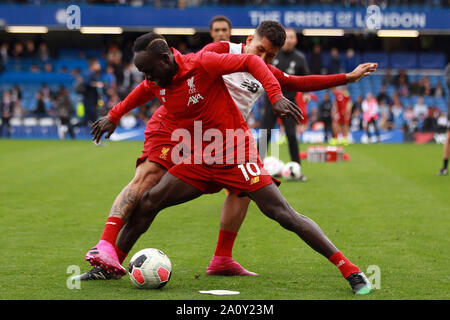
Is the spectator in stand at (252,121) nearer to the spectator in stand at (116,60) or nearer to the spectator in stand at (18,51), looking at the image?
the spectator in stand at (116,60)

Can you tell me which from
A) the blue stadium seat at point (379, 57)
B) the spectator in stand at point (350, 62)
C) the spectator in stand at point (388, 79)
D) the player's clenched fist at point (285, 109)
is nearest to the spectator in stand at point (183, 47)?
the spectator in stand at point (350, 62)

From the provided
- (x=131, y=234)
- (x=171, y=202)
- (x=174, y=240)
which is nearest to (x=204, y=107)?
(x=171, y=202)

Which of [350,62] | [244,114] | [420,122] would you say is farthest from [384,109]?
[244,114]

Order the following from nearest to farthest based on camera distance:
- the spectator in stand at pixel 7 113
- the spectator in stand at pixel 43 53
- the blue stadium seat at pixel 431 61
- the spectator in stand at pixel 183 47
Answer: the spectator in stand at pixel 7 113 < the spectator in stand at pixel 43 53 < the spectator in stand at pixel 183 47 < the blue stadium seat at pixel 431 61

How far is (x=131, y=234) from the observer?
231 inches

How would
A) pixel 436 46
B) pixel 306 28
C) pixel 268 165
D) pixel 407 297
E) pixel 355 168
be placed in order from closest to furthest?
pixel 407 297
pixel 268 165
pixel 355 168
pixel 306 28
pixel 436 46

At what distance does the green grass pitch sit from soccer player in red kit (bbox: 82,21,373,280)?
246 mm

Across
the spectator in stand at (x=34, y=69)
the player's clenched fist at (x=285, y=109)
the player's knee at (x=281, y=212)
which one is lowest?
the player's knee at (x=281, y=212)

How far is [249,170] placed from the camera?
554cm

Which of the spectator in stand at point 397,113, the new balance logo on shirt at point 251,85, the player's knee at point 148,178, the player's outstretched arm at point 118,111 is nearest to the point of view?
the player's knee at point 148,178

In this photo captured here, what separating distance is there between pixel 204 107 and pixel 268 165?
779 centimetres

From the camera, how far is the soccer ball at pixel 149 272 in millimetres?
5461

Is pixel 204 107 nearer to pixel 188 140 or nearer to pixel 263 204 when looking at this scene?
pixel 188 140

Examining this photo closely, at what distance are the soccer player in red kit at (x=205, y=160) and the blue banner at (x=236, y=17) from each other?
30.8m
